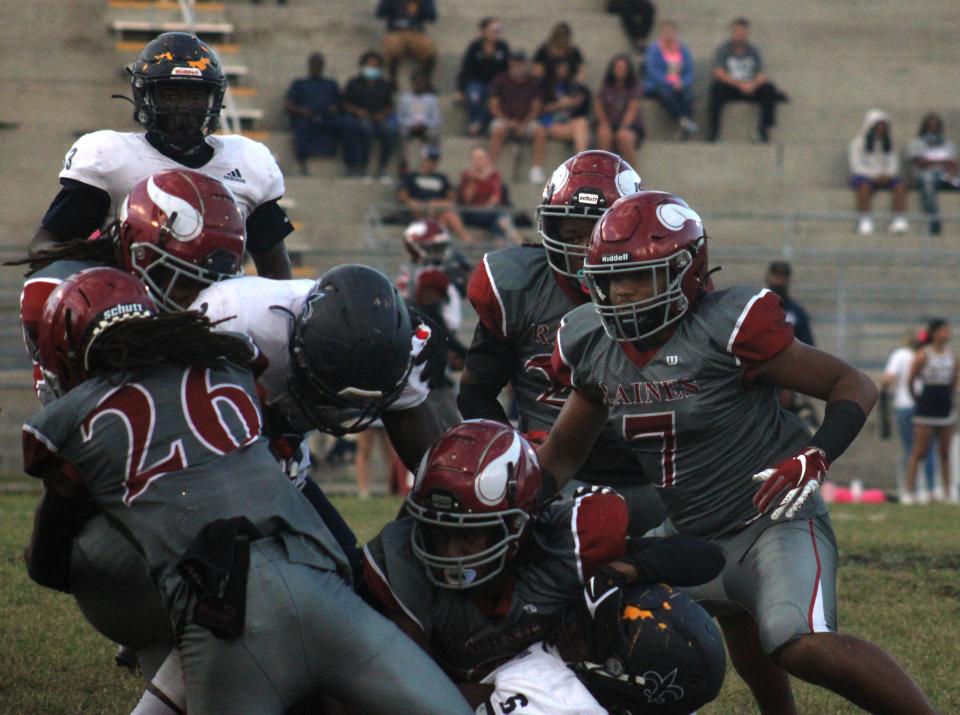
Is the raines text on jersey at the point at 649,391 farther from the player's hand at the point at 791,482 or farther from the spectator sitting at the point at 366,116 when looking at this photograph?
the spectator sitting at the point at 366,116

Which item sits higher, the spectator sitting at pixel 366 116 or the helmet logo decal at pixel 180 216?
the helmet logo decal at pixel 180 216

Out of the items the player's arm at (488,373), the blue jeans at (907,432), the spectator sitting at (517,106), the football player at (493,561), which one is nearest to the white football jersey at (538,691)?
the football player at (493,561)

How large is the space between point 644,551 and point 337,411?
826mm

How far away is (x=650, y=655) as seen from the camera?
3.48 metres

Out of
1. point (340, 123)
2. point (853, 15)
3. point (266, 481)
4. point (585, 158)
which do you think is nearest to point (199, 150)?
point (585, 158)

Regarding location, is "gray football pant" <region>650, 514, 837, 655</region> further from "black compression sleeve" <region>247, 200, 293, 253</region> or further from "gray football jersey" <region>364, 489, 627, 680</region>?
"black compression sleeve" <region>247, 200, 293, 253</region>

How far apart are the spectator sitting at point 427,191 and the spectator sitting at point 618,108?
2.09m

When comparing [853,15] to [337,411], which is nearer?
[337,411]

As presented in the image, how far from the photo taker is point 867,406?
13.2 feet

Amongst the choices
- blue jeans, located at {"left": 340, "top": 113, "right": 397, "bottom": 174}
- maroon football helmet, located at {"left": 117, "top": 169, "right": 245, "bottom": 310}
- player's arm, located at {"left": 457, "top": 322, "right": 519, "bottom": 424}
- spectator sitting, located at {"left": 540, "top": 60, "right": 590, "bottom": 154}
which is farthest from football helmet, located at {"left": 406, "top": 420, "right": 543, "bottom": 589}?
spectator sitting, located at {"left": 540, "top": 60, "right": 590, "bottom": 154}

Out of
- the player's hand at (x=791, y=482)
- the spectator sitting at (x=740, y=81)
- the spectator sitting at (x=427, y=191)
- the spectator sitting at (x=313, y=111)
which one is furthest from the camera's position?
the spectator sitting at (x=740, y=81)

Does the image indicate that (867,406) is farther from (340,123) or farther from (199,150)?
(340,123)

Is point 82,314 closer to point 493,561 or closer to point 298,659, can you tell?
point 298,659

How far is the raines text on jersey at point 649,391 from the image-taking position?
13.6 ft
